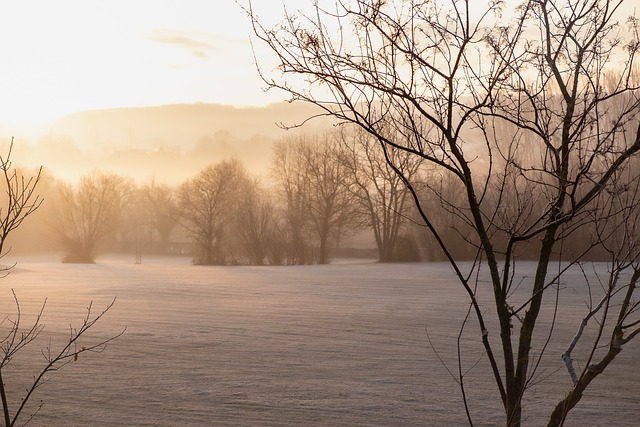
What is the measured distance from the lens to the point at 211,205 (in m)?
36.7

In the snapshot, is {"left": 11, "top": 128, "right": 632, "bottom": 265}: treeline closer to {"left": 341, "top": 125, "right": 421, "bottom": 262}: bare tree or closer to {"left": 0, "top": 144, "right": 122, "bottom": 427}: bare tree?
{"left": 341, "top": 125, "right": 421, "bottom": 262}: bare tree

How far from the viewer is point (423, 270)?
23641 millimetres

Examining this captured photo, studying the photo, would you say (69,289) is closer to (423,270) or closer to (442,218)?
(423,270)

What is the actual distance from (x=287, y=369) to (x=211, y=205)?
29065mm

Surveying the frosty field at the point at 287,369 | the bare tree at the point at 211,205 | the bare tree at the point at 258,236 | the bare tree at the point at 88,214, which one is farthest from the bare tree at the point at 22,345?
the bare tree at the point at 211,205

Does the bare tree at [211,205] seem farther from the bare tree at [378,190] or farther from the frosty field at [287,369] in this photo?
the frosty field at [287,369]

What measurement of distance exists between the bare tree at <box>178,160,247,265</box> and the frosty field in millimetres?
20474

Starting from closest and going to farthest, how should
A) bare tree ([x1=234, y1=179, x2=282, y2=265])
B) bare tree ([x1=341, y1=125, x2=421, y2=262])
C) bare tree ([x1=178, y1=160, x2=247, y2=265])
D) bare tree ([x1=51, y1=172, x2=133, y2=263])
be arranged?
1. bare tree ([x1=341, y1=125, x2=421, y2=262])
2. bare tree ([x1=234, y1=179, x2=282, y2=265])
3. bare tree ([x1=51, y1=172, x2=133, y2=263])
4. bare tree ([x1=178, y1=160, x2=247, y2=265])

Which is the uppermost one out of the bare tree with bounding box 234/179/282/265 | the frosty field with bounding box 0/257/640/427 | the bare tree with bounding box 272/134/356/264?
the bare tree with bounding box 272/134/356/264

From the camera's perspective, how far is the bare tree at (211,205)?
35.7 m

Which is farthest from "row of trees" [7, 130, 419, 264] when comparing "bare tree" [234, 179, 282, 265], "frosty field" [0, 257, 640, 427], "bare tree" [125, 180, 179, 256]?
"frosty field" [0, 257, 640, 427]

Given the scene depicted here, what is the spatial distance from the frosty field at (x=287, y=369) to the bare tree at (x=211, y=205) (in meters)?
20.5

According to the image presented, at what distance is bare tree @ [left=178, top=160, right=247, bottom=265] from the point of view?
35.7 m

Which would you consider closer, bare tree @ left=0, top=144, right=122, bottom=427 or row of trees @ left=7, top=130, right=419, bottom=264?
bare tree @ left=0, top=144, right=122, bottom=427
